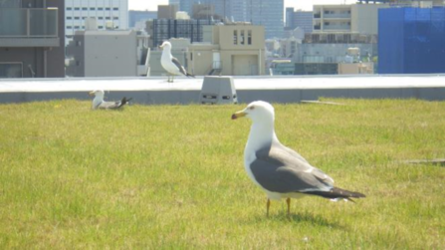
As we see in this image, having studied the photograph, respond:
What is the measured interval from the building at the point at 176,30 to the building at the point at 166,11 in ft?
27.5

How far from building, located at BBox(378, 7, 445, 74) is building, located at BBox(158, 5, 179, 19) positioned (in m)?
58.9

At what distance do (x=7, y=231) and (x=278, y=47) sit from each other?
151394 millimetres

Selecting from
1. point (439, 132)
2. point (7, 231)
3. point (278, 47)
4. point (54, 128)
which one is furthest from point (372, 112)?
point (278, 47)

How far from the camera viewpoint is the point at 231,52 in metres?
86.6

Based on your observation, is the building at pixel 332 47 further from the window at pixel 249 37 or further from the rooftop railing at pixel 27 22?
the rooftop railing at pixel 27 22

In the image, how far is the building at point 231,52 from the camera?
277ft

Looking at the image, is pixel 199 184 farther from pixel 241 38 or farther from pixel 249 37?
pixel 249 37

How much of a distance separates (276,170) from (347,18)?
139160 millimetres

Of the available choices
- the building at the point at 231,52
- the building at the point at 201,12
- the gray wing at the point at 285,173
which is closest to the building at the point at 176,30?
the building at the point at 201,12

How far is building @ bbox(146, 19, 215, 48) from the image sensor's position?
122213 millimetres

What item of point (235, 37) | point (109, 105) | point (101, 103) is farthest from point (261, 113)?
point (235, 37)

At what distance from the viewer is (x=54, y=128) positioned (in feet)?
49.1

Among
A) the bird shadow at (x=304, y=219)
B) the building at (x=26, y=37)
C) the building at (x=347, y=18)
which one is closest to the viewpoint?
the bird shadow at (x=304, y=219)

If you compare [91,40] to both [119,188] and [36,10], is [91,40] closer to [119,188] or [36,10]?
[36,10]
